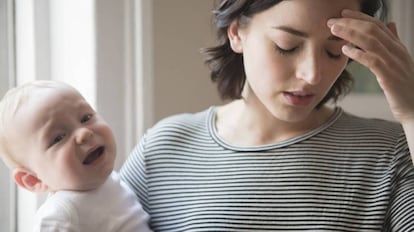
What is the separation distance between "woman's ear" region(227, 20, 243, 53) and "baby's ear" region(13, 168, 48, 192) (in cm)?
42

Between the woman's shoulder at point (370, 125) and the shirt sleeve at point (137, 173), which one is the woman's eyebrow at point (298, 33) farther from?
the shirt sleeve at point (137, 173)

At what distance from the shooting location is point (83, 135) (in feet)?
3.04

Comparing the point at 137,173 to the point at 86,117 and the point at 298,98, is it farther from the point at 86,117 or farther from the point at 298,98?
the point at 298,98

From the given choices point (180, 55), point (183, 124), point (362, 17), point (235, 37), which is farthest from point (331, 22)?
point (180, 55)

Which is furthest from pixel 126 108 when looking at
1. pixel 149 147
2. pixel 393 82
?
pixel 393 82

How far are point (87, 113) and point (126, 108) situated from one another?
25 cm

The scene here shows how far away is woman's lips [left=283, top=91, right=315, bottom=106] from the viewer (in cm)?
93

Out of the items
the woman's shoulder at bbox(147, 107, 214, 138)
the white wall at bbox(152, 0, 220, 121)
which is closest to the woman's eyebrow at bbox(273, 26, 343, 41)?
the woman's shoulder at bbox(147, 107, 214, 138)

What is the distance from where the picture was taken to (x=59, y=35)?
4.02 ft

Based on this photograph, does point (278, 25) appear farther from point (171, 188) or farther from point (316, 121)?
point (171, 188)

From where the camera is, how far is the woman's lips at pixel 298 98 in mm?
930

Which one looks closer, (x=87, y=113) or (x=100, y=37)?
(x=87, y=113)

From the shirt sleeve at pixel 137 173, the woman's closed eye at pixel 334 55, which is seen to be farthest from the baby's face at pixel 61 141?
the woman's closed eye at pixel 334 55

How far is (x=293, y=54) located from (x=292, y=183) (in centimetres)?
23
